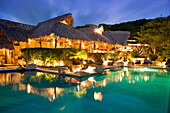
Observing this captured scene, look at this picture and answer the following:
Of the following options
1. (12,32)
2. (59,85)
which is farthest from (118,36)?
(59,85)

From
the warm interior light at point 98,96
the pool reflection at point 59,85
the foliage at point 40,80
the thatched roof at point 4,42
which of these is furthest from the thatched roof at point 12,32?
the warm interior light at point 98,96

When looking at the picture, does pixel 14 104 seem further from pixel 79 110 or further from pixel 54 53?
pixel 54 53

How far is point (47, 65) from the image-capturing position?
43.3ft

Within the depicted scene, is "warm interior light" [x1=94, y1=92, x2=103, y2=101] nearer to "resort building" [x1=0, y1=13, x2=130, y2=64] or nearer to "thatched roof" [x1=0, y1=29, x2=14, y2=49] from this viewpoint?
"resort building" [x1=0, y1=13, x2=130, y2=64]

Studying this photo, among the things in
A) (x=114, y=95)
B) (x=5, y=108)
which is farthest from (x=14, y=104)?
(x=114, y=95)

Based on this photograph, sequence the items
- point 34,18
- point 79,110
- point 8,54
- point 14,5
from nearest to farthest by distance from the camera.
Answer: point 79,110 → point 8,54 → point 14,5 → point 34,18

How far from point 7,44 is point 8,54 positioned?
2.67 m

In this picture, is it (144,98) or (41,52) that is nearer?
(144,98)

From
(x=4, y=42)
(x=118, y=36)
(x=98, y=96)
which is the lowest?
(x=98, y=96)

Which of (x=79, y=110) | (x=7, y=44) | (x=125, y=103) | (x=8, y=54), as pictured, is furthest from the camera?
(x=7, y=44)

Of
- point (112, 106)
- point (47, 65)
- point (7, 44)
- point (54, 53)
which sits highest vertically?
point (7, 44)

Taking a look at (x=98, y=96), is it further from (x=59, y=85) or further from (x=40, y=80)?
(x=40, y=80)

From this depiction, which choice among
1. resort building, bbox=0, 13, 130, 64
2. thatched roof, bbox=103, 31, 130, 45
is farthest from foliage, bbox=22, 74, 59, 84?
thatched roof, bbox=103, 31, 130, 45

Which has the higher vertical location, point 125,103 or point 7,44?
point 7,44
